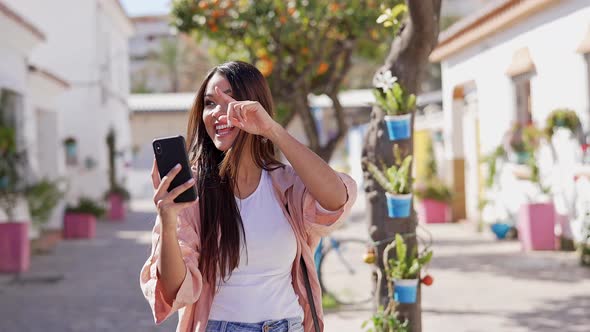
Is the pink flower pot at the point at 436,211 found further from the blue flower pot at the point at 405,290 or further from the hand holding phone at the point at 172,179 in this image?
the hand holding phone at the point at 172,179

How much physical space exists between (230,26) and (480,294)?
5.50 meters

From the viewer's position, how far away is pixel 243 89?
2.69 metres

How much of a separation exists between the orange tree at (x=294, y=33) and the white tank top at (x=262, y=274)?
7.54 meters

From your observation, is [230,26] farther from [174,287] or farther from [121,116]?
[121,116]

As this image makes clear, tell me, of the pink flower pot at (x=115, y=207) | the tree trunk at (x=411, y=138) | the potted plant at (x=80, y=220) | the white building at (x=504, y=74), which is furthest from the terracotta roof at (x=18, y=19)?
the tree trunk at (x=411, y=138)

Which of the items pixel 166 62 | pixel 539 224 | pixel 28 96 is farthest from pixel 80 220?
pixel 166 62

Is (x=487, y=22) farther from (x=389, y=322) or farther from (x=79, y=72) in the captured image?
(x=79, y=72)

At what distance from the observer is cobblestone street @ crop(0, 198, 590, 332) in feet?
24.4

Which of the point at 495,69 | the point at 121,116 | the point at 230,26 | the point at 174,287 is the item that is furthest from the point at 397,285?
the point at 121,116

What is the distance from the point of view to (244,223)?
2.71 meters

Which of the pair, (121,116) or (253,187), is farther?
(121,116)

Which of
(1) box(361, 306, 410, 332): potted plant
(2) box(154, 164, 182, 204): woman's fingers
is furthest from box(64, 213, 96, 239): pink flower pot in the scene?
(2) box(154, 164, 182, 204): woman's fingers

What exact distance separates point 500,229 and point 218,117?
11.4 metres

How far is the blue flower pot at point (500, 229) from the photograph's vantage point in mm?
13510
